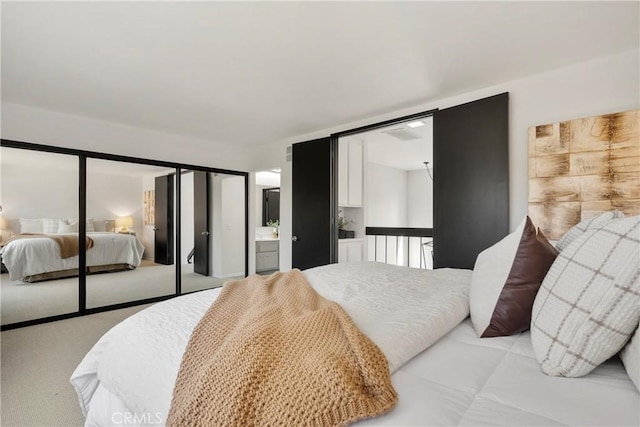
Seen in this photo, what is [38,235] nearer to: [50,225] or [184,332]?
[50,225]

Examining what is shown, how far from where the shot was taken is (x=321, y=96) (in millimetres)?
3188

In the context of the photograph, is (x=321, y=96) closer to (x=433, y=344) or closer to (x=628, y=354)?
(x=433, y=344)

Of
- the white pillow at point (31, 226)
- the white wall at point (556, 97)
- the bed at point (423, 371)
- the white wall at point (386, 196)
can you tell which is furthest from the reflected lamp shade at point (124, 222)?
the white wall at point (386, 196)

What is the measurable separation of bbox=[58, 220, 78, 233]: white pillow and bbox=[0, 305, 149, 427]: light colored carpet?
1.06 m

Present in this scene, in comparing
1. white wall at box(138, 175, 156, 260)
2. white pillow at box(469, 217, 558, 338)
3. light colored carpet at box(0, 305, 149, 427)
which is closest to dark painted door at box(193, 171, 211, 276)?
white wall at box(138, 175, 156, 260)

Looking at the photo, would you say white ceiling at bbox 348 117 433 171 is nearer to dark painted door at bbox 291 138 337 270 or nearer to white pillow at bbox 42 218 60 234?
dark painted door at bbox 291 138 337 270

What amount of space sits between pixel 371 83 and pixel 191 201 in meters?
3.45

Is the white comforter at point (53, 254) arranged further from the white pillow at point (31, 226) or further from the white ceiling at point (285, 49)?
the white ceiling at point (285, 49)

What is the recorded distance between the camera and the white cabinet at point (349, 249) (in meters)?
4.34

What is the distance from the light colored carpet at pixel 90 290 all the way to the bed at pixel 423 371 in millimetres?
3084

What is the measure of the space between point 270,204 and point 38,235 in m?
4.43

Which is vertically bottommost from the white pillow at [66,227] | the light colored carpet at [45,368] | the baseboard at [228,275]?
the light colored carpet at [45,368]

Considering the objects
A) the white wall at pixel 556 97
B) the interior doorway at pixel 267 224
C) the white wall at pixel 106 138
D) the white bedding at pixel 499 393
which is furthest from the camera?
the interior doorway at pixel 267 224

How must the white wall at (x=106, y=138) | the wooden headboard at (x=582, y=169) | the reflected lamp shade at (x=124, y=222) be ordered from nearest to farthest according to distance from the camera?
the wooden headboard at (x=582, y=169), the white wall at (x=106, y=138), the reflected lamp shade at (x=124, y=222)
